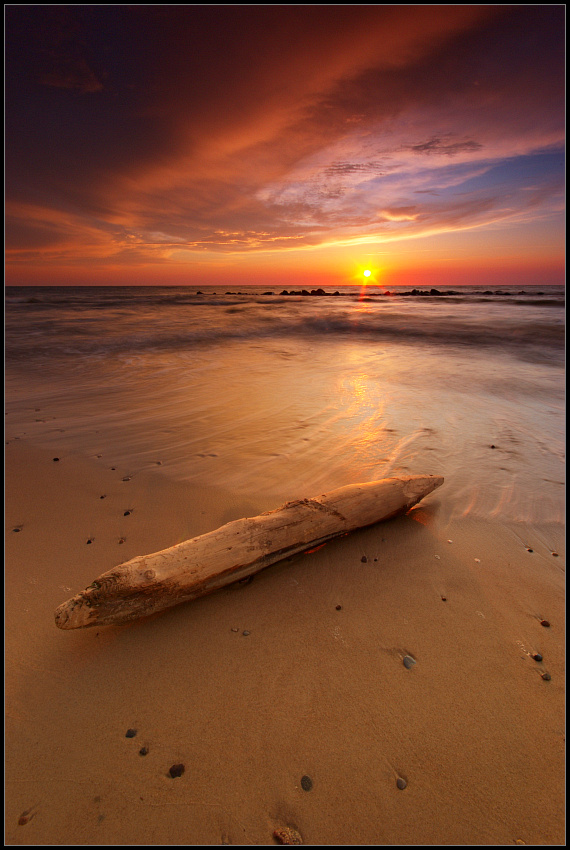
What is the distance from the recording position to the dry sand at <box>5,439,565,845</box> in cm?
150

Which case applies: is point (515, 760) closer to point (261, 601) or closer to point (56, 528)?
point (261, 601)

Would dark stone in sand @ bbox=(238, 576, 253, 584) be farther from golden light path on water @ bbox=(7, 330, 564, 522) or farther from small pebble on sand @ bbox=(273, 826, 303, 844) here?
small pebble on sand @ bbox=(273, 826, 303, 844)

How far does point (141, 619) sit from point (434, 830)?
1.76m

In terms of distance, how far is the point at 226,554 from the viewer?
7.55ft

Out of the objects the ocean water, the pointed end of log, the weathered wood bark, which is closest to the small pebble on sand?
the weathered wood bark

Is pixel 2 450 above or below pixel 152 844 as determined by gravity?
above

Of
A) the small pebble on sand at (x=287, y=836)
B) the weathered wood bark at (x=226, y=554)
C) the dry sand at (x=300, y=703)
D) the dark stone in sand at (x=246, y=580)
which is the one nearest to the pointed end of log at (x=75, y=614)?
the weathered wood bark at (x=226, y=554)

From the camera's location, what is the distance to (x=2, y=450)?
4.39 metres

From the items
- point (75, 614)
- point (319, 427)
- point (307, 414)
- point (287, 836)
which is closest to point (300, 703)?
point (287, 836)

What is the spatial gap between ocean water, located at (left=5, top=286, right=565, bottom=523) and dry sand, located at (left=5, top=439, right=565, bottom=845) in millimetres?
1159

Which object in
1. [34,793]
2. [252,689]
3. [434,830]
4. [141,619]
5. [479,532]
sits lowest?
[434,830]

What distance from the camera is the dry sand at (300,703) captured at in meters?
1.50

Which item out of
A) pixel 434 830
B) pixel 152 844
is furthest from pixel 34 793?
pixel 434 830

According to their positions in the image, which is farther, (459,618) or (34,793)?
(459,618)
